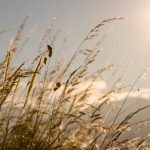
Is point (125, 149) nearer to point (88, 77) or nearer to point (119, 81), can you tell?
point (88, 77)

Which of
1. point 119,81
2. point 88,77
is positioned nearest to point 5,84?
point 88,77

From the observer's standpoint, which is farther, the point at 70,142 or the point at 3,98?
the point at 70,142

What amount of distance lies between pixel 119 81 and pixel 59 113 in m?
1.54

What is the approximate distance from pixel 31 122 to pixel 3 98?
442mm

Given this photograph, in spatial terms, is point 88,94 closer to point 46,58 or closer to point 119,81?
point 46,58

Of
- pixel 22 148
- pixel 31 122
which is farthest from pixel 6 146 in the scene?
pixel 31 122

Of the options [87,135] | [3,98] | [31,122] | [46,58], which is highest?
[46,58]

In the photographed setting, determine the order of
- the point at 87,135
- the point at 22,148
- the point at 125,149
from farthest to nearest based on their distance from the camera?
the point at 87,135 → the point at 125,149 → the point at 22,148

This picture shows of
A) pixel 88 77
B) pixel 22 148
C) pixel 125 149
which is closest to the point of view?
pixel 22 148

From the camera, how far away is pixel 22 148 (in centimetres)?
183

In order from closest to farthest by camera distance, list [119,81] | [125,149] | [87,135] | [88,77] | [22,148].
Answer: [22,148]
[125,149]
[87,135]
[88,77]
[119,81]

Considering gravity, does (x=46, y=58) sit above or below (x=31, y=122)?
above

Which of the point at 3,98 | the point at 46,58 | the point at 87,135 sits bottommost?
the point at 87,135

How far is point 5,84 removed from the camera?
167 centimetres
